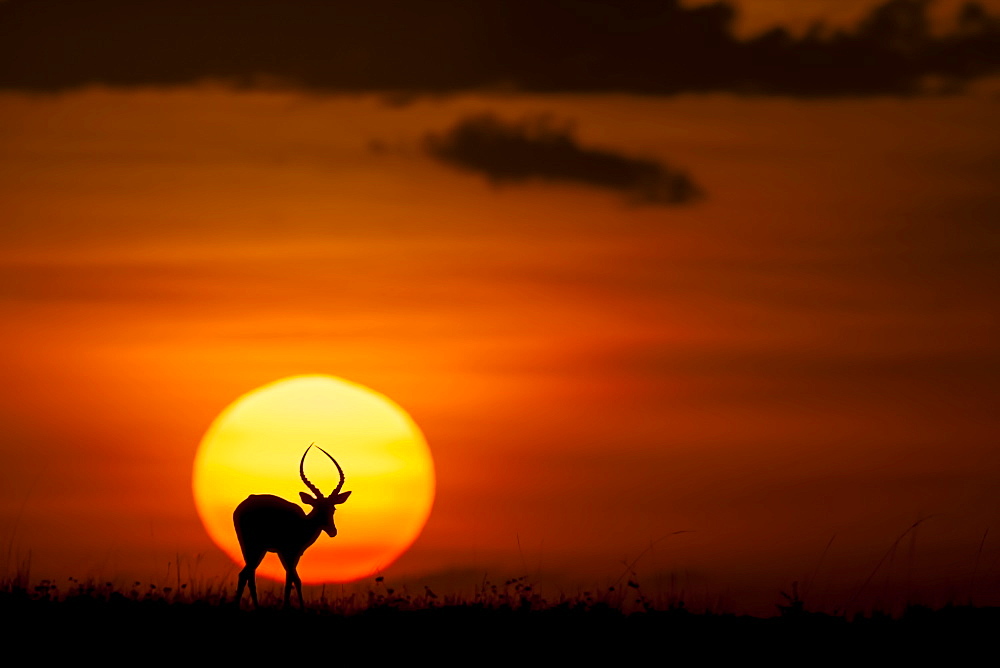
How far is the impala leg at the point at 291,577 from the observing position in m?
17.5

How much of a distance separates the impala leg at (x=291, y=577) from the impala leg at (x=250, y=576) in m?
0.33

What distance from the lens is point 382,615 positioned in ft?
54.3

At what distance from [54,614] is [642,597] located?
662 cm

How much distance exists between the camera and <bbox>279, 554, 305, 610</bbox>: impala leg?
57.3 ft

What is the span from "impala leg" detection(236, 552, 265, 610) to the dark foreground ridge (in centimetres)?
24

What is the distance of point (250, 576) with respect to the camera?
17.9m

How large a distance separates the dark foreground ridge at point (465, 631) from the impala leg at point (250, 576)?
9.5 inches

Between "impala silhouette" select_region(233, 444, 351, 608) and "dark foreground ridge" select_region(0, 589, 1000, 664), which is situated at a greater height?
"impala silhouette" select_region(233, 444, 351, 608)

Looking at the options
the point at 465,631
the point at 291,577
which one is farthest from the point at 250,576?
the point at 465,631

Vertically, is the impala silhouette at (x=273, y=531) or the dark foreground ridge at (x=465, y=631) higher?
the impala silhouette at (x=273, y=531)

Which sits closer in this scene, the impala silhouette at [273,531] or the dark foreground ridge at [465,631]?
the dark foreground ridge at [465,631]

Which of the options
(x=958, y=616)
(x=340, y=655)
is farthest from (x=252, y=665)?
(x=958, y=616)

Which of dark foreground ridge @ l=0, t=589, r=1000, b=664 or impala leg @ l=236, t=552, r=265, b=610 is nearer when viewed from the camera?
dark foreground ridge @ l=0, t=589, r=1000, b=664

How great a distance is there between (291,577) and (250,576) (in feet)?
1.76
